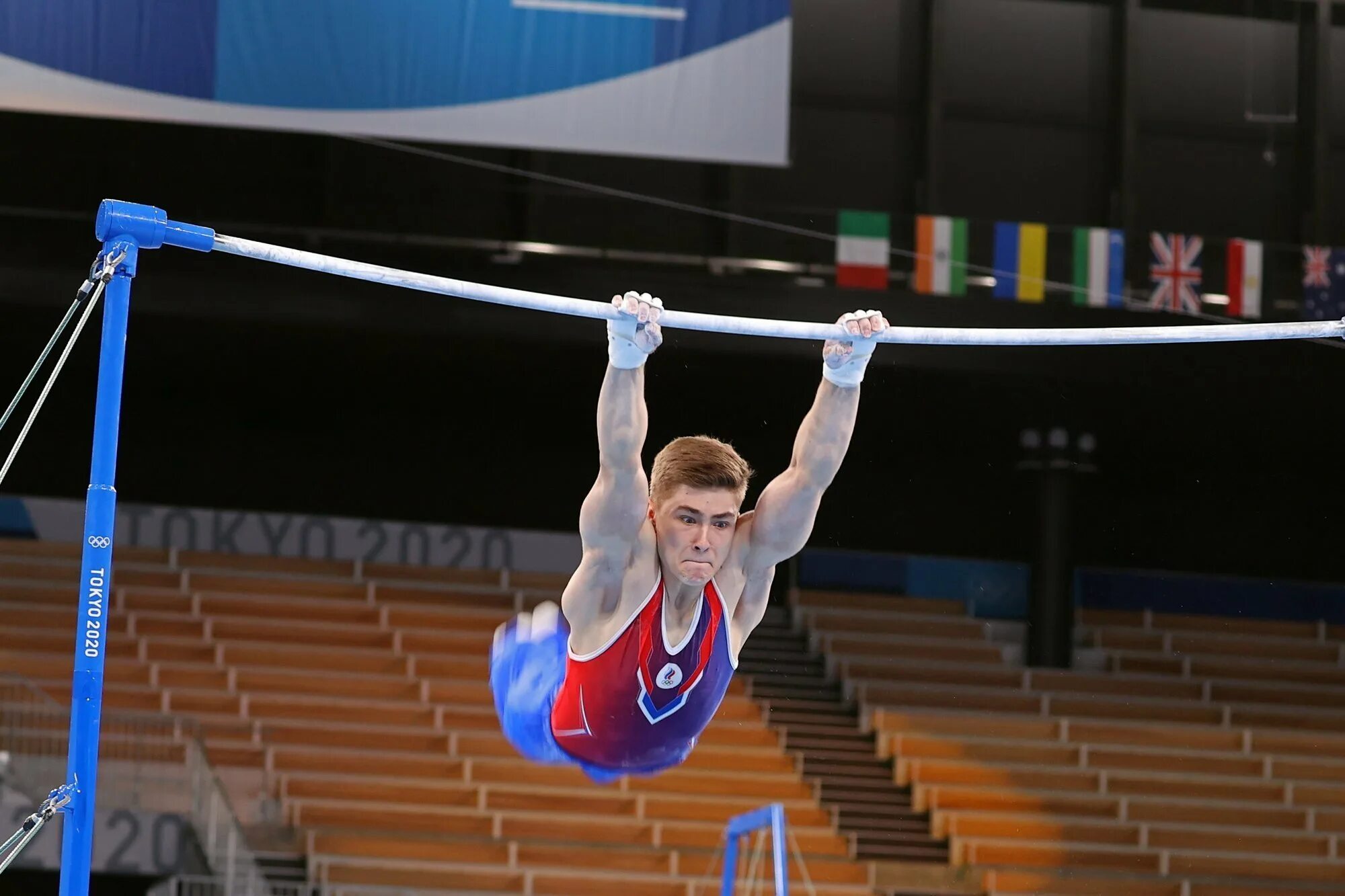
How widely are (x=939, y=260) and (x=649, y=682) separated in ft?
30.1

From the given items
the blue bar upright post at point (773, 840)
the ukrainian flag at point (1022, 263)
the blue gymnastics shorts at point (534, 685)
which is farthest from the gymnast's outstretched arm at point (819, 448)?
the ukrainian flag at point (1022, 263)

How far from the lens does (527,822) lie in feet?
42.6

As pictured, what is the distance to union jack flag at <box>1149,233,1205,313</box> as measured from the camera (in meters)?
13.9

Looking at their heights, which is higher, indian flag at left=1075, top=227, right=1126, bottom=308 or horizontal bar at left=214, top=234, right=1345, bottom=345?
indian flag at left=1075, top=227, right=1126, bottom=308

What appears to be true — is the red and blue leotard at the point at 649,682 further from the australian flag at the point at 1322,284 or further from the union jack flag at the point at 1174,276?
the australian flag at the point at 1322,284

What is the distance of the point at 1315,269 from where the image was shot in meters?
14.1

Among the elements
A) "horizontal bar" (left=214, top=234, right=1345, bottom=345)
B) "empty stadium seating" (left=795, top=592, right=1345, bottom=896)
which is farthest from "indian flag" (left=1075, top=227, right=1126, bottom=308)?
"horizontal bar" (left=214, top=234, right=1345, bottom=345)

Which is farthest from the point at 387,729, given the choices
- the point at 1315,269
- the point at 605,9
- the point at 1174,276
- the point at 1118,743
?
the point at 1315,269

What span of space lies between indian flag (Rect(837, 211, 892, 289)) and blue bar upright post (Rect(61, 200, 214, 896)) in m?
9.28

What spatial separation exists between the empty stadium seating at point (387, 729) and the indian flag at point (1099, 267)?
4684 mm

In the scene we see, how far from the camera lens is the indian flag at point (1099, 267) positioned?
45.4 feet

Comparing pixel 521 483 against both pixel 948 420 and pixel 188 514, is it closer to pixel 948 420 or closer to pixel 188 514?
pixel 188 514

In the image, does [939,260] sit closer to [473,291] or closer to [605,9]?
[605,9]

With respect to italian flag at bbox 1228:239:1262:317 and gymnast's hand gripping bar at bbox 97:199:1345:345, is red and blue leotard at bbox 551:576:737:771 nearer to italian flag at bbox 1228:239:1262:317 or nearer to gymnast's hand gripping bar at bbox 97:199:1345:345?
gymnast's hand gripping bar at bbox 97:199:1345:345
